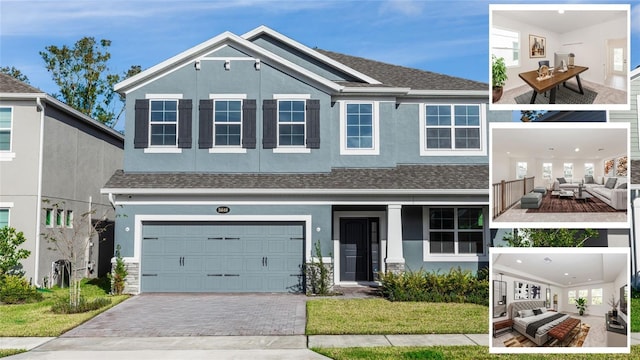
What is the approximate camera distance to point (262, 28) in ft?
66.3

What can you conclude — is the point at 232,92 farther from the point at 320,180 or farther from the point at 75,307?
the point at 75,307

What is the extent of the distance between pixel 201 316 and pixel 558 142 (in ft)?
37.0

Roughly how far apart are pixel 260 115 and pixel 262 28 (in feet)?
13.4

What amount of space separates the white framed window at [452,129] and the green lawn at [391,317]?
5.63m

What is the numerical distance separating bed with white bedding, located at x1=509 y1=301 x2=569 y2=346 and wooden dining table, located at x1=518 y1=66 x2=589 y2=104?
119 cm

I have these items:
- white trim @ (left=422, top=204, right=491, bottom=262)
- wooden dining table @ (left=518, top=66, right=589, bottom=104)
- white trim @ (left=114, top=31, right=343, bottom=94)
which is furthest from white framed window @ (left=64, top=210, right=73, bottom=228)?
wooden dining table @ (left=518, top=66, right=589, bottom=104)

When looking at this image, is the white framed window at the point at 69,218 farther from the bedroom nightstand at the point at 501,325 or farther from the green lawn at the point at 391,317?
the bedroom nightstand at the point at 501,325

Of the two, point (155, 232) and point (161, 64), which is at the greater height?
point (161, 64)

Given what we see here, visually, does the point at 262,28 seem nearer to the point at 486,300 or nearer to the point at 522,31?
the point at 486,300

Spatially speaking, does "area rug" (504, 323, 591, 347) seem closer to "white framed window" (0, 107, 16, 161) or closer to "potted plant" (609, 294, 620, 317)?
"potted plant" (609, 294, 620, 317)

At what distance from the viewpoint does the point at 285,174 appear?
57.6 ft

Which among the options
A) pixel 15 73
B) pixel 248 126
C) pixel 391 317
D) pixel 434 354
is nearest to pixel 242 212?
pixel 248 126

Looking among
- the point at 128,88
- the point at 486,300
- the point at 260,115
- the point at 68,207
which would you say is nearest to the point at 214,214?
the point at 260,115

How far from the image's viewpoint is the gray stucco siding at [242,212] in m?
16.8
